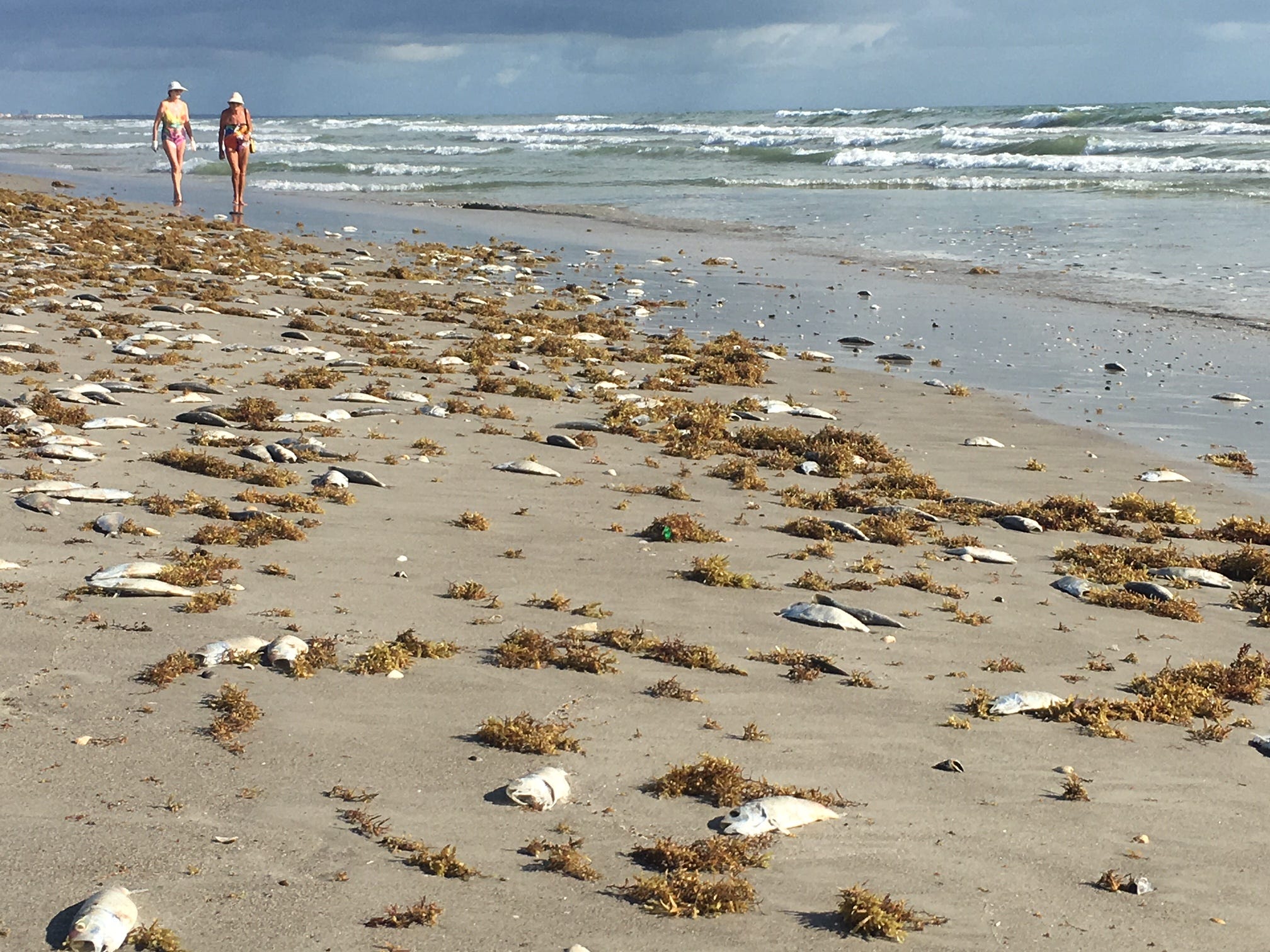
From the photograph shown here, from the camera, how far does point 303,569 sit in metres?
6.54

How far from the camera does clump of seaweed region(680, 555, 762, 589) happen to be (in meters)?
6.77

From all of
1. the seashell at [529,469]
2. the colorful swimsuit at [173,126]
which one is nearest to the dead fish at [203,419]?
the seashell at [529,469]

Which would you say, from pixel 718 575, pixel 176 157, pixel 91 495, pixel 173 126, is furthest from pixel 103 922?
pixel 176 157

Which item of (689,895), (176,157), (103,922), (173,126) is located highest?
(173,126)

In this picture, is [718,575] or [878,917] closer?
[878,917]

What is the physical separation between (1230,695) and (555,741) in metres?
3.18

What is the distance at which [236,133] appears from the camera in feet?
83.4

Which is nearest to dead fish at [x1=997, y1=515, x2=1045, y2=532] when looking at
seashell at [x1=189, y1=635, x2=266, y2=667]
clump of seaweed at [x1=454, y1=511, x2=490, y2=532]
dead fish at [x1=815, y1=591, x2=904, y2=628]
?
dead fish at [x1=815, y1=591, x2=904, y2=628]

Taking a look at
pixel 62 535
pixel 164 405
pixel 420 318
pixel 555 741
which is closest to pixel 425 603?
pixel 555 741

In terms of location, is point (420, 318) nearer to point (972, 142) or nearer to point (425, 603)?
point (425, 603)

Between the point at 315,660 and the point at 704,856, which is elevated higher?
the point at 315,660

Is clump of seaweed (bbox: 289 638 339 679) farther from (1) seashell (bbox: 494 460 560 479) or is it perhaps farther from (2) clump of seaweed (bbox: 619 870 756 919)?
(1) seashell (bbox: 494 460 560 479)

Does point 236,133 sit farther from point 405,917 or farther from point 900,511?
point 405,917

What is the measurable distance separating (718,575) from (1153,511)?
12.1ft
